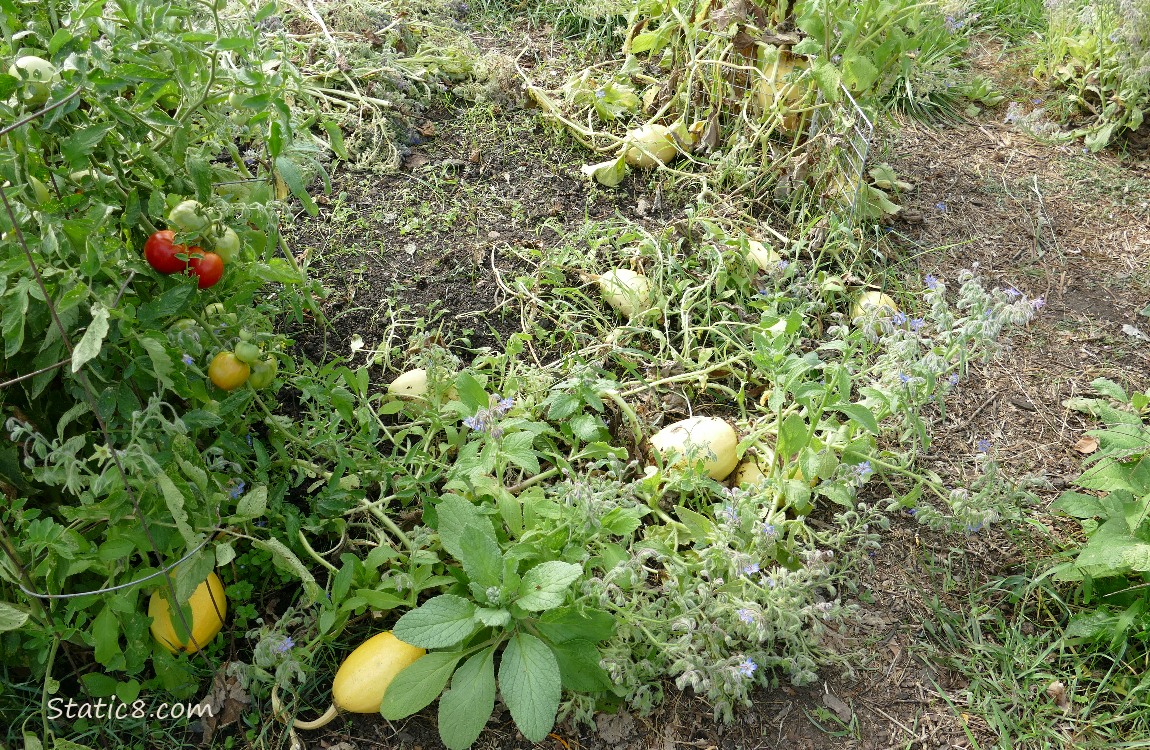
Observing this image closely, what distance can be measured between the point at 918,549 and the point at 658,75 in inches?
93.3

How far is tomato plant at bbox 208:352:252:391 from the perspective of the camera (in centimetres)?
187

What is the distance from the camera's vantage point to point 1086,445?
250cm

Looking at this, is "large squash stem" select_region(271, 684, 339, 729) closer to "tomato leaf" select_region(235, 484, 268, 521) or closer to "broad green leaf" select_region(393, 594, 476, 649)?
"broad green leaf" select_region(393, 594, 476, 649)

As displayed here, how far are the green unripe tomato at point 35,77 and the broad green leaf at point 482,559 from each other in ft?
3.78

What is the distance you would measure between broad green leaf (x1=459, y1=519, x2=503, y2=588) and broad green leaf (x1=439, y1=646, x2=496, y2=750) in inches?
6.8

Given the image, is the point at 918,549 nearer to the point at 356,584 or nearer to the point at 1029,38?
the point at 356,584

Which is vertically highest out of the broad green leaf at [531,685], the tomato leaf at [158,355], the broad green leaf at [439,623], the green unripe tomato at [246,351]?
the tomato leaf at [158,355]

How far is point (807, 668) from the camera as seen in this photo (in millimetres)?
1891

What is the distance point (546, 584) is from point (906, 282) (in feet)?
6.06

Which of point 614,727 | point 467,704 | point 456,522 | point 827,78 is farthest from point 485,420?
point 827,78

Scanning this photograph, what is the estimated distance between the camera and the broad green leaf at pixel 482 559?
1.79 metres

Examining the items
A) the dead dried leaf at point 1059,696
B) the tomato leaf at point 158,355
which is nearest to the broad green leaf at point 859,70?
the dead dried leaf at point 1059,696

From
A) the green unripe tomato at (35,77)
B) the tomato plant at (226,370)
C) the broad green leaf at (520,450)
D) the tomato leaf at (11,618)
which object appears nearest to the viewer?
the green unripe tomato at (35,77)

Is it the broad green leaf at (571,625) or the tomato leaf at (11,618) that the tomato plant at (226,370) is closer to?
the tomato leaf at (11,618)
